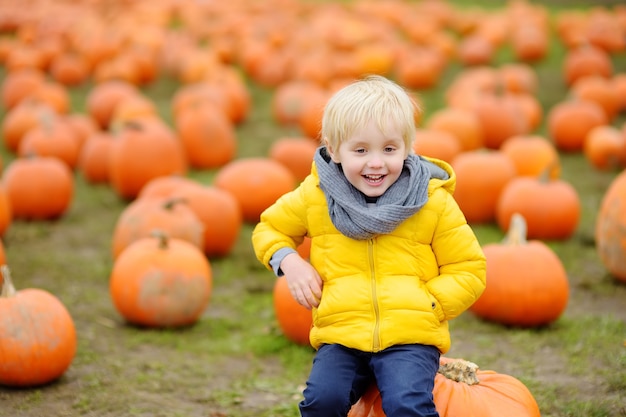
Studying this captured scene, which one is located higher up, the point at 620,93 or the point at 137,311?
the point at 620,93

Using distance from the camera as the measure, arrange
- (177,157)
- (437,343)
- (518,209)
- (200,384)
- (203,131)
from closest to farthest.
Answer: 1. (437,343)
2. (200,384)
3. (518,209)
4. (177,157)
5. (203,131)

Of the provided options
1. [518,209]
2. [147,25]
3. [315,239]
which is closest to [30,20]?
[147,25]

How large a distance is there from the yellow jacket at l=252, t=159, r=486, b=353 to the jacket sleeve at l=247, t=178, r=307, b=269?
65 mm

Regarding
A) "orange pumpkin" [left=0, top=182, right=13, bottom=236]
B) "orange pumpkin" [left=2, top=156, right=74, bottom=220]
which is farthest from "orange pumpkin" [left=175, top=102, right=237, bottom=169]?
"orange pumpkin" [left=0, top=182, right=13, bottom=236]

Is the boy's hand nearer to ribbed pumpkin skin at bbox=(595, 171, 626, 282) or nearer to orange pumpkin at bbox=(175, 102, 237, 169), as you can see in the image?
ribbed pumpkin skin at bbox=(595, 171, 626, 282)

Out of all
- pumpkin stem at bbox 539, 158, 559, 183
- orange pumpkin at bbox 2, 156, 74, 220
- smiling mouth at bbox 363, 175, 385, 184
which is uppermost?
smiling mouth at bbox 363, 175, 385, 184

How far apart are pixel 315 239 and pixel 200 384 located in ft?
5.15

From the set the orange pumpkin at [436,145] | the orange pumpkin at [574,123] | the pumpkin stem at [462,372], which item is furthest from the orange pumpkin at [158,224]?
the orange pumpkin at [574,123]

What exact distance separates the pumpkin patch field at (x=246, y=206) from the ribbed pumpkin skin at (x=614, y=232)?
0.07 feet

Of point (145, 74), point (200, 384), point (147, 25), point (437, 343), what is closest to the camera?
point (437, 343)

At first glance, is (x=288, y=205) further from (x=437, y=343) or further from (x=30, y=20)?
(x=30, y=20)

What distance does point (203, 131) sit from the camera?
368 inches

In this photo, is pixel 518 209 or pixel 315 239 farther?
pixel 518 209

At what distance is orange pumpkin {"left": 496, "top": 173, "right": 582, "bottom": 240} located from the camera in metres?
6.91
